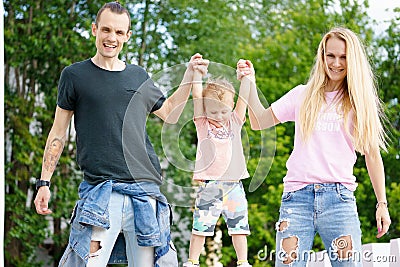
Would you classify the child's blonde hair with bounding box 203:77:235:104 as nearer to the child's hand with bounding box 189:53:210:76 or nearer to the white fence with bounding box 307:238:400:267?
the child's hand with bounding box 189:53:210:76

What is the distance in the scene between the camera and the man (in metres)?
2.70

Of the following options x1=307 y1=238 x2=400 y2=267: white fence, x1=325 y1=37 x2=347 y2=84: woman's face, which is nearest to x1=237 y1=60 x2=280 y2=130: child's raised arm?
x1=325 y1=37 x2=347 y2=84: woman's face

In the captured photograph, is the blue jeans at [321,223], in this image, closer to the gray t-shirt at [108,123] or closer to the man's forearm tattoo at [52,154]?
the gray t-shirt at [108,123]

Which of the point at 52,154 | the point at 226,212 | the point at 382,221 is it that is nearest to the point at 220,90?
the point at 226,212

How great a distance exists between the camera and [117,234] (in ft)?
8.95

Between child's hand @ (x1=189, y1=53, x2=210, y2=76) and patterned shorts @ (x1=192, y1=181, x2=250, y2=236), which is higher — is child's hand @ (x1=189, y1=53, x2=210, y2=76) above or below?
above

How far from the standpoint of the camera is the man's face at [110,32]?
2799 millimetres

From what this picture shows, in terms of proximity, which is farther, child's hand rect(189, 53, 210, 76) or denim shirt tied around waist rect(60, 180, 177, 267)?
child's hand rect(189, 53, 210, 76)

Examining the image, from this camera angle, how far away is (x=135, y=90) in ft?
9.25

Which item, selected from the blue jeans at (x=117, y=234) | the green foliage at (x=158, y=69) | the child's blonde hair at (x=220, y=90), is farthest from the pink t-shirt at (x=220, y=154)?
the green foliage at (x=158, y=69)

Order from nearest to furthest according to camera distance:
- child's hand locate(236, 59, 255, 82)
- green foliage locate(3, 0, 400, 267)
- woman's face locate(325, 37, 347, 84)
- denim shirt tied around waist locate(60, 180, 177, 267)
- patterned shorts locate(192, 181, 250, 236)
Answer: denim shirt tied around waist locate(60, 180, 177, 267), woman's face locate(325, 37, 347, 84), child's hand locate(236, 59, 255, 82), patterned shorts locate(192, 181, 250, 236), green foliage locate(3, 0, 400, 267)

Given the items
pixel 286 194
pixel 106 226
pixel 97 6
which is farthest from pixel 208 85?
pixel 97 6

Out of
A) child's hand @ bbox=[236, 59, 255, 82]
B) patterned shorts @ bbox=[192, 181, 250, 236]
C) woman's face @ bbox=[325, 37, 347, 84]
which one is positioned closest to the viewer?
woman's face @ bbox=[325, 37, 347, 84]

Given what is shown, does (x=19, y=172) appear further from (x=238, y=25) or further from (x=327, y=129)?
(x=327, y=129)
